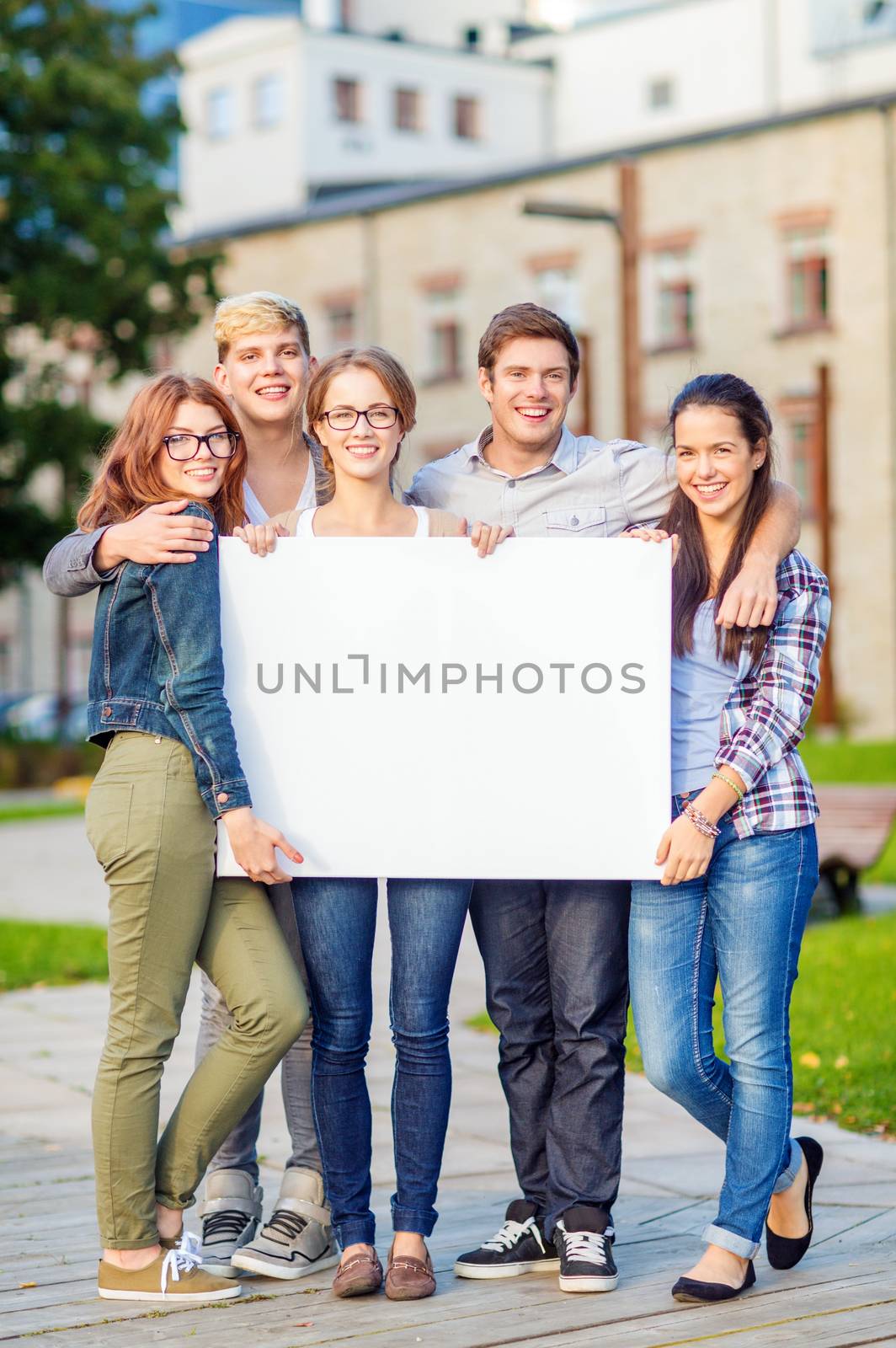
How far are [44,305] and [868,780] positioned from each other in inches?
618

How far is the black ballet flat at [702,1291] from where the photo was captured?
14.1 ft

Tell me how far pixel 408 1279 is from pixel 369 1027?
0.57m

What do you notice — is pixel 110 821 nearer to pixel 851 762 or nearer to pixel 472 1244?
pixel 472 1244

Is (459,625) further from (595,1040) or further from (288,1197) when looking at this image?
(288,1197)

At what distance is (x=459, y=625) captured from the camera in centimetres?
449

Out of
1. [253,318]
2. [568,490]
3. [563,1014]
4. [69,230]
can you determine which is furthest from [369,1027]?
[69,230]

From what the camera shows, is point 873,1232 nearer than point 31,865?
Yes

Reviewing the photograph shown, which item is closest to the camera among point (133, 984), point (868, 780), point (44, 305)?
point (133, 984)

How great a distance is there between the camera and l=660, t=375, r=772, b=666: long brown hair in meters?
4.39

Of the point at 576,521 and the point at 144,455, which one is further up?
the point at 144,455

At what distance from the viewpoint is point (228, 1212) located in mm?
4863

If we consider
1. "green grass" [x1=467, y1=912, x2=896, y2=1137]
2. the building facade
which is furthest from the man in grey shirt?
the building facade

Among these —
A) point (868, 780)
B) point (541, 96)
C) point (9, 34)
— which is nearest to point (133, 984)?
point (868, 780)

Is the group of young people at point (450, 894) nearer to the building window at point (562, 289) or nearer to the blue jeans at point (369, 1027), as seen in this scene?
the blue jeans at point (369, 1027)
